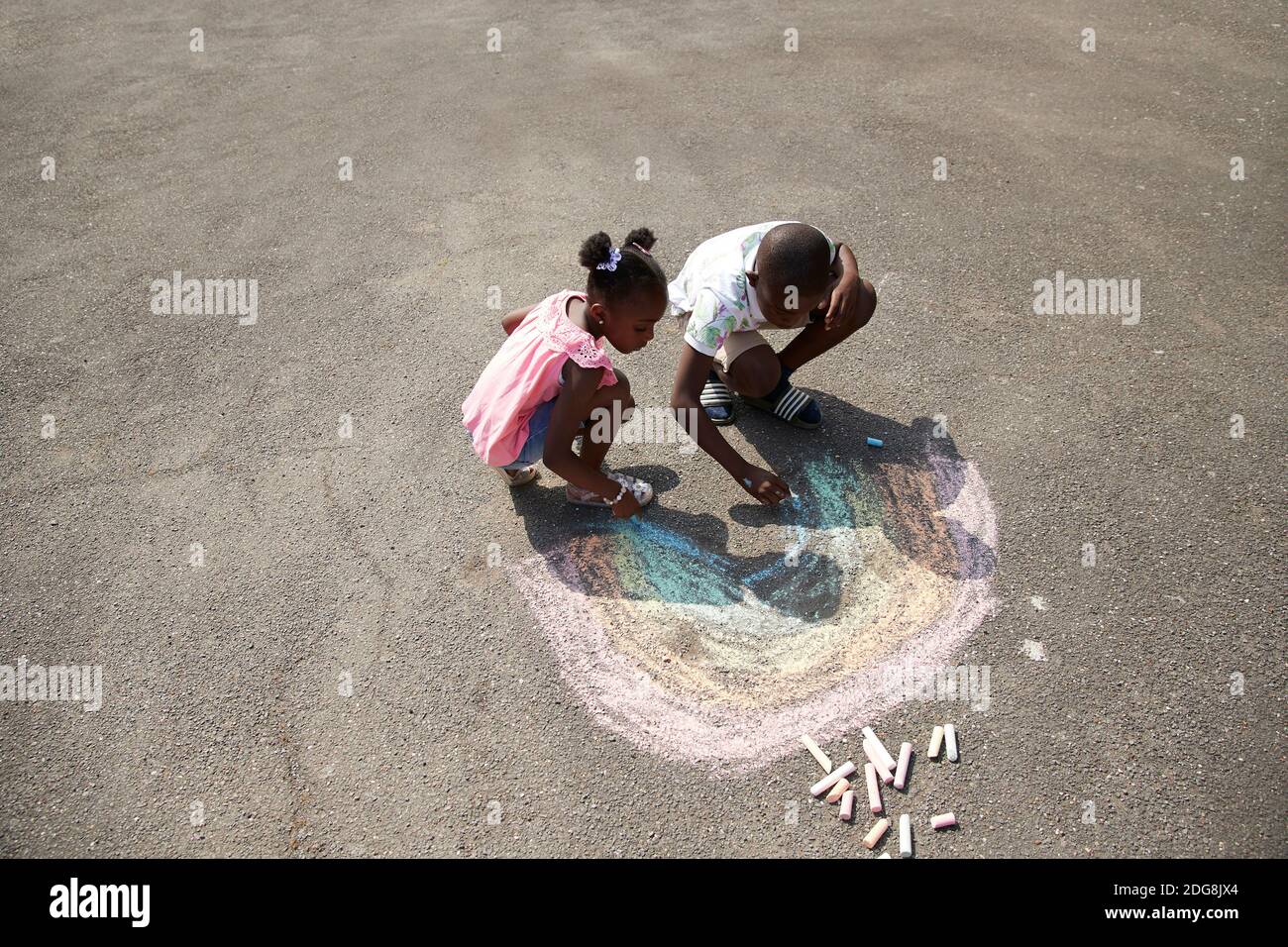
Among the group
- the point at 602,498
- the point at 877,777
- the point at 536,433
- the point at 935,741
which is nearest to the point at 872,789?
the point at 877,777

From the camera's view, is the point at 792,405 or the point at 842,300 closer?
the point at 842,300

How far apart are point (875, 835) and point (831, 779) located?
249mm

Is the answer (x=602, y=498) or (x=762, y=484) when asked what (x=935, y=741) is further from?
(x=602, y=498)

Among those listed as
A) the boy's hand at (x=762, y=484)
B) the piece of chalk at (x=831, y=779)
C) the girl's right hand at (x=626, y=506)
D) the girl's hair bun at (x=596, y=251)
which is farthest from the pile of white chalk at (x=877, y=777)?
the girl's hair bun at (x=596, y=251)

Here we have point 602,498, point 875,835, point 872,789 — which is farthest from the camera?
point 602,498

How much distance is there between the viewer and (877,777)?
3.12m

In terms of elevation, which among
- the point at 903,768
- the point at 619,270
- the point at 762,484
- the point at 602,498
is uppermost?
the point at 619,270

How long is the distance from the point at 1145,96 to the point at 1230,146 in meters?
0.97

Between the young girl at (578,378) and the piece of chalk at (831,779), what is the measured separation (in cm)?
156

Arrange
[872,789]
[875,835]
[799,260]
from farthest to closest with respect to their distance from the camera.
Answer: [799,260] < [872,789] < [875,835]

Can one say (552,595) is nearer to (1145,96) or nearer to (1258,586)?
(1258,586)

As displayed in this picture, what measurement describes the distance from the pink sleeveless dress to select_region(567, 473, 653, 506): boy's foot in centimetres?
42

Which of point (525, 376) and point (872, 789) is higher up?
point (525, 376)
